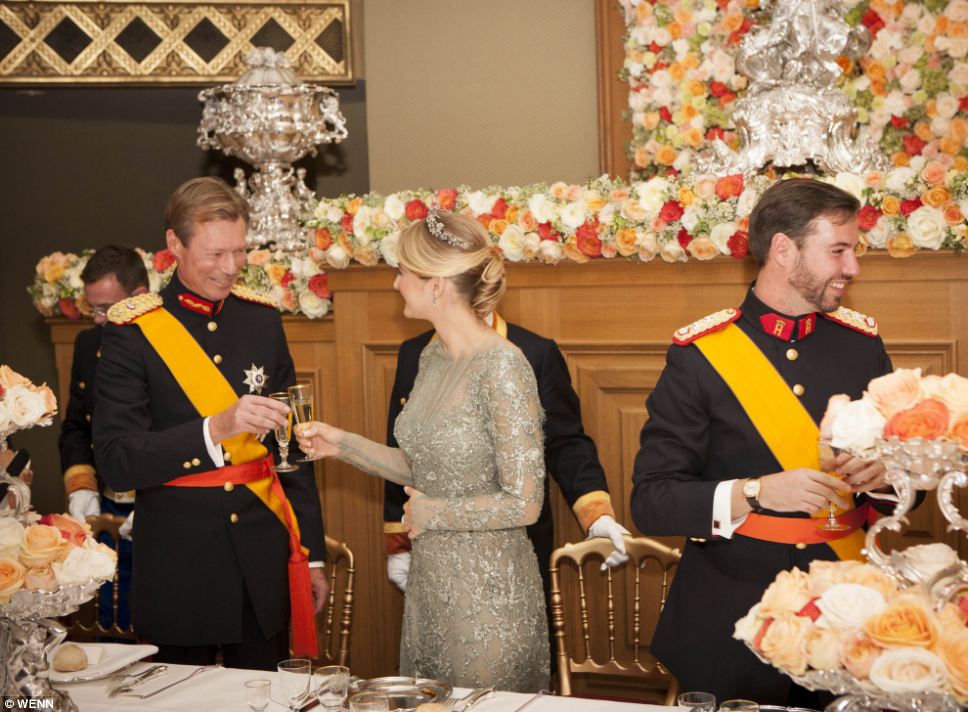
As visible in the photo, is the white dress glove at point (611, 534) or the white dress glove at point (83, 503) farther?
the white dress glove at point (83, 503)

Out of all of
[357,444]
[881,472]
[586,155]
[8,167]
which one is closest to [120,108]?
[8,167]

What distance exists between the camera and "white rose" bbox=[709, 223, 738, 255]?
3.28 m

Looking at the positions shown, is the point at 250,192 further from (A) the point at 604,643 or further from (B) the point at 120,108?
(A) the point at 604,643

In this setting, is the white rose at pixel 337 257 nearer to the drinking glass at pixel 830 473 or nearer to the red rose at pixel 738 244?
the red rose at pixel 738 244

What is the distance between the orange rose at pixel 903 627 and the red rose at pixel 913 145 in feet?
11.7

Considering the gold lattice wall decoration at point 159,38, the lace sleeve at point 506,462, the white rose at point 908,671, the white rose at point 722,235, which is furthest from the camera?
the gold lattice wall decoration at point 159,38

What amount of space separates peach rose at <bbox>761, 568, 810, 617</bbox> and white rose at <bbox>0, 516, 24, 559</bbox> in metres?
1.17

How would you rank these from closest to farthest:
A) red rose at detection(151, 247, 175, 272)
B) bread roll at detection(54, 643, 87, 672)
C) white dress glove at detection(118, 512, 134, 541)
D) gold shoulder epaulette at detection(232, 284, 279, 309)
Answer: bread roll at detection(54, 643, 87, 672) < gold shoulder epaulette at detection(232, 284, 279, 309) < white dress glove at detection(118, 512, 134, 541) < red rose at detection(151, 247, 175, 272)

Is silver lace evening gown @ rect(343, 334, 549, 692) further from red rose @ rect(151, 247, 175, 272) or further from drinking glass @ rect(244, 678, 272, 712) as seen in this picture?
red rose @ rect(151, 247, 175, 272)

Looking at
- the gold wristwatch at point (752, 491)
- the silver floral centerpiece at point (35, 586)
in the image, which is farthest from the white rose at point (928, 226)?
the silver floral centerpiece at point (35, 586)

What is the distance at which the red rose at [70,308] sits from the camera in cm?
456

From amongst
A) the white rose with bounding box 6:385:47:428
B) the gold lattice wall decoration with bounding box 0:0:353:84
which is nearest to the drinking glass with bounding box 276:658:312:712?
the white rose with bounding box 6:385:47:428

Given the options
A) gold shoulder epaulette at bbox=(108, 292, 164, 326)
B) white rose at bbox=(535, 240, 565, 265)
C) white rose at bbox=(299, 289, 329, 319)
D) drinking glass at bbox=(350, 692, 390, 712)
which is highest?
white rose at bbox=(535, 240, 565, 265)

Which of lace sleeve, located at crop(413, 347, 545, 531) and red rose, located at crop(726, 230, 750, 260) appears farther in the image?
red rose, located at crop(726, 230, 750, 260)
